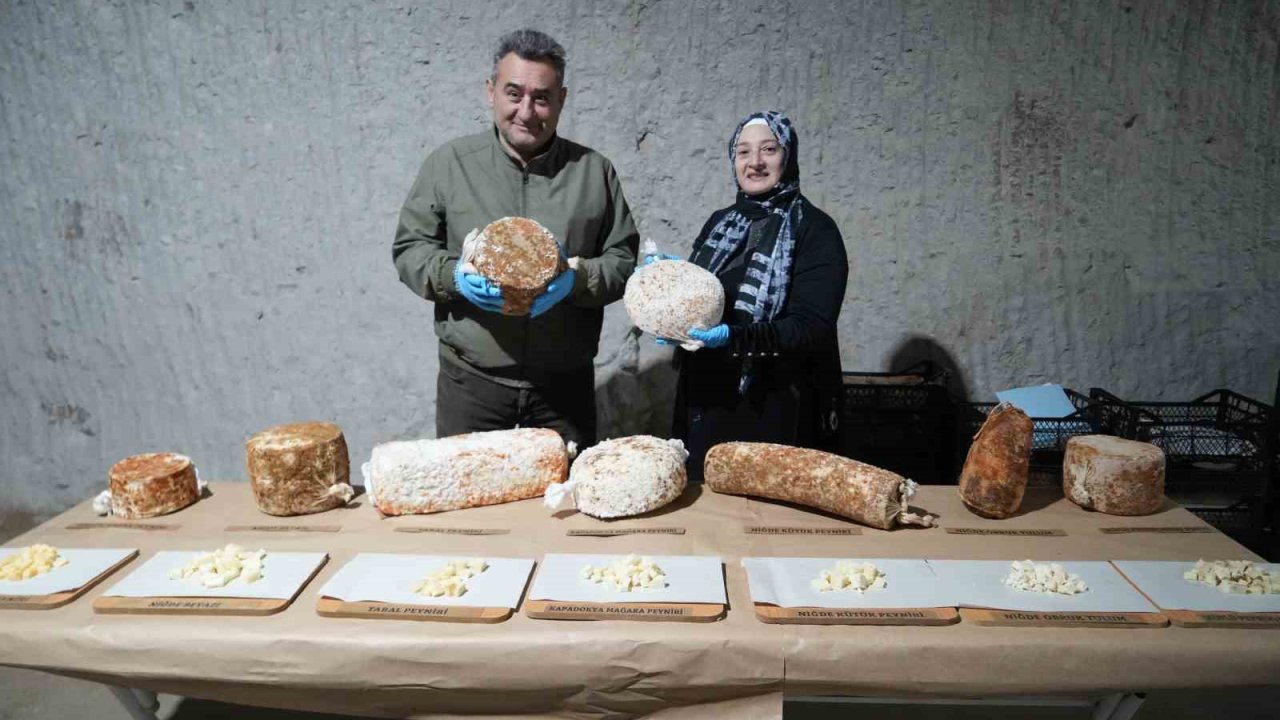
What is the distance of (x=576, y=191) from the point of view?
94.2 inches

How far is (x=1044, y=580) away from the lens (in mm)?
1554

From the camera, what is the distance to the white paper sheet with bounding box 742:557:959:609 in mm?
1493

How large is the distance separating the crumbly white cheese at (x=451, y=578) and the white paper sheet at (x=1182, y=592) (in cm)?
139

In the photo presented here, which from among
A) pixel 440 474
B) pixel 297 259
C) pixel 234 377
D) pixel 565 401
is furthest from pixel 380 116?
pixel 440 474

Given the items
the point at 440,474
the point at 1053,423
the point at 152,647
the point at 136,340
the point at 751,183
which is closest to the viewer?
the point at 152,647

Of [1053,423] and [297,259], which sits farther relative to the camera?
[297,259]

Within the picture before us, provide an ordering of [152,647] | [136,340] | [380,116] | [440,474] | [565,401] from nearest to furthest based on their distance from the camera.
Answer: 1. [152,647]
2. [440,474]
3. [565,401]
4. [380,116]
5. [136,340]

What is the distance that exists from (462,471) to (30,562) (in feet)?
3.07

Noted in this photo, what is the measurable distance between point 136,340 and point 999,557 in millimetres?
4045

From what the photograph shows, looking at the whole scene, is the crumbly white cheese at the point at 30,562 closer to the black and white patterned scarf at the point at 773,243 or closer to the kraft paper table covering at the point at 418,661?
the kraft paper table covering at the point at 418,661

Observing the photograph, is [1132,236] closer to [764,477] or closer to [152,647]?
[764,477]

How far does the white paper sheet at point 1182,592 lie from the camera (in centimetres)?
148

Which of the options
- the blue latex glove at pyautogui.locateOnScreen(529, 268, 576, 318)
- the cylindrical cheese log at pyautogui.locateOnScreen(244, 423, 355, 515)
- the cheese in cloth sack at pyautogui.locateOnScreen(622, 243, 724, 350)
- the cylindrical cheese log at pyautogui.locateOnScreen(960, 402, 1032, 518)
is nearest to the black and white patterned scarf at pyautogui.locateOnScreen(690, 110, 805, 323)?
the cheese in cloth sack at pyautogui.locateOnScreen(622, 243, 724, 350)

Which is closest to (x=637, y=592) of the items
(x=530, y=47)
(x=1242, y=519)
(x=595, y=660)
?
(x=595, y=660)
